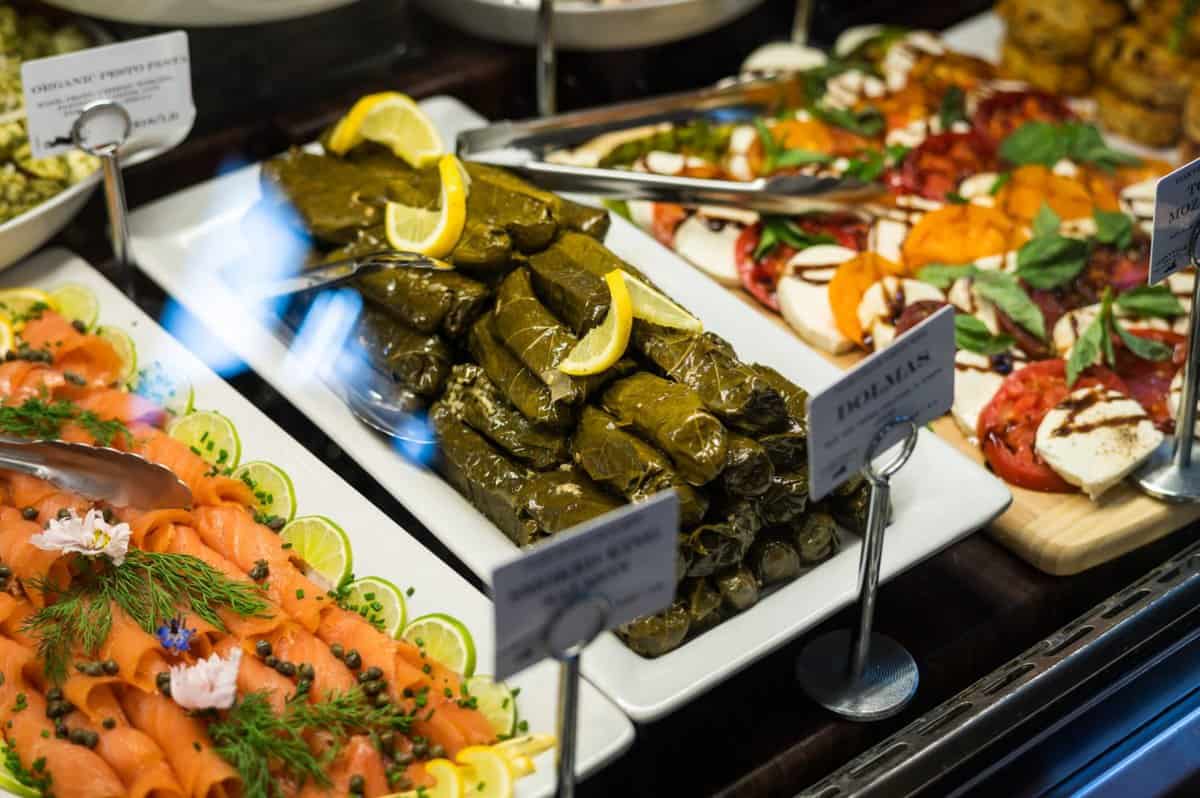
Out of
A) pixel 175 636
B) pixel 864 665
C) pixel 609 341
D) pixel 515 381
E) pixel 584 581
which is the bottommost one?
pixel 864 665

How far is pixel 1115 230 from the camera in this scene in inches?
124

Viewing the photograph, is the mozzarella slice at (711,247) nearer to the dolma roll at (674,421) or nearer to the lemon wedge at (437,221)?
the lemon wedge at (437,221)

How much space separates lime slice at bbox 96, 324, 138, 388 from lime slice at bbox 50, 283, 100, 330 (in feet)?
0.12

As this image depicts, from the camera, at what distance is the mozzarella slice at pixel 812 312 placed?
2.97 metres

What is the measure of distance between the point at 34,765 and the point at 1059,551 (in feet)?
5.72

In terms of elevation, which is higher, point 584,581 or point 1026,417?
point 584,581

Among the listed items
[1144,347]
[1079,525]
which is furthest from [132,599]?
[1144,347]

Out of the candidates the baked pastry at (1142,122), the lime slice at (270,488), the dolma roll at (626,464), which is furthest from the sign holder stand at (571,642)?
the baked pastry at (1142,122)

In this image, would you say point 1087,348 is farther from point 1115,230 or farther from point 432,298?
point 432,298

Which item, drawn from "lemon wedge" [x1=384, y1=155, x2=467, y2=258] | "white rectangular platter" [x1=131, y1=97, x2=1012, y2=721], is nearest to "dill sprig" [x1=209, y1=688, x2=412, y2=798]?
"white rectangular platter" [x1=131, y1=97, x2=1012, y2=721]

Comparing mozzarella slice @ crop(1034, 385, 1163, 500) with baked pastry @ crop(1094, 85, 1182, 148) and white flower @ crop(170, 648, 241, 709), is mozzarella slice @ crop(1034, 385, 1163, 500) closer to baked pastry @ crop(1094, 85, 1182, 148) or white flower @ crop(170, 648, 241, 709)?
baked pastry @ crop(1094, 85, 1182, 148)

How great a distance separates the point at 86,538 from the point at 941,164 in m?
2.28

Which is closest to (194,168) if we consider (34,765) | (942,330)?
(34,765)

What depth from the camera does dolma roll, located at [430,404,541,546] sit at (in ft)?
7.55
